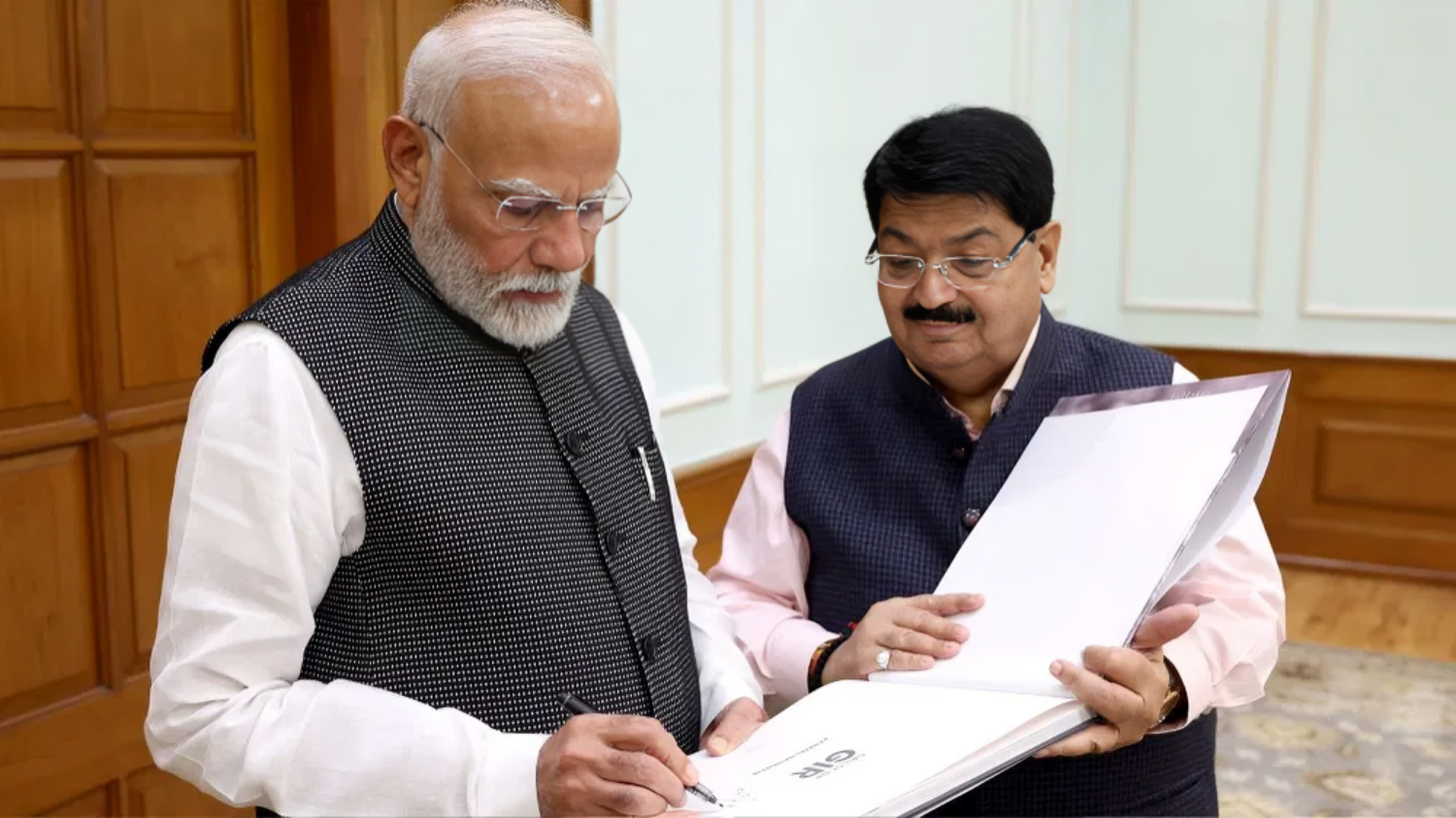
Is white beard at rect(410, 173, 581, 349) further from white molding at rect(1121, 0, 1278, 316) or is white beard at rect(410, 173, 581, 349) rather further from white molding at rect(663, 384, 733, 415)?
white molding at rect(1121, 0, 1278, 316)

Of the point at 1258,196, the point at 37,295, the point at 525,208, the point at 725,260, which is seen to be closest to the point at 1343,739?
the point at 725,260

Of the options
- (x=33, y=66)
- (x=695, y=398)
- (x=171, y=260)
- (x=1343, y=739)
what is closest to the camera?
(x=33, y=66)

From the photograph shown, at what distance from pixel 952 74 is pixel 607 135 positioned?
3741 millimetres

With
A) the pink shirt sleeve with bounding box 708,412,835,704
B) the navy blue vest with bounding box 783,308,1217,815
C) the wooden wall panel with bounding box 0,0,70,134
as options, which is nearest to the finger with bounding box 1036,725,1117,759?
the navy blue vest with bounding box 783,308,1217,815

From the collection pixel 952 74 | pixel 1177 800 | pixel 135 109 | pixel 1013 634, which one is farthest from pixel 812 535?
pixel 952 74

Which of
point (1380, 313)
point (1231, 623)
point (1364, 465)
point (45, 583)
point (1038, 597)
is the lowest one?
point (1364, 465)

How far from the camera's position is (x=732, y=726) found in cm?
158

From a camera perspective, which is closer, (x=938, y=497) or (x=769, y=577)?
(x=938, y=497)

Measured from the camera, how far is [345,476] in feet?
4.71

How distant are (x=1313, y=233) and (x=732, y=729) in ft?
16.6

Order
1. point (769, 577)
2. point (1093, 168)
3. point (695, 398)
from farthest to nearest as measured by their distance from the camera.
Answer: point (1093, 168) → point (695, 398) → point (769, 577)

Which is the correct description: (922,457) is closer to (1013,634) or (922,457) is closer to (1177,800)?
(1013,634)

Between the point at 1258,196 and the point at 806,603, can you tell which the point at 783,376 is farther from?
the point at 1258,196

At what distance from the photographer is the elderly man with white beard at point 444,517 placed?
1.36m
